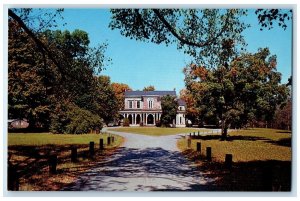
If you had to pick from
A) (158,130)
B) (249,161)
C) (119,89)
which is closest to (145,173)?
(119,89)

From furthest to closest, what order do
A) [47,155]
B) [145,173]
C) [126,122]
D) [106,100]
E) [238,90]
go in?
[238,90]
[126,122]
[47,155]
[106,100]
[145,173]

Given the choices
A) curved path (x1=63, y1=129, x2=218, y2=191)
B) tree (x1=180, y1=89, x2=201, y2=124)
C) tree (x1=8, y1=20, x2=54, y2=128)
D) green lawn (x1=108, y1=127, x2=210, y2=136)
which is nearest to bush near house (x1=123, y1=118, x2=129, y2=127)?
green lawn (x1=108, y1=127, x2=210, y2=136)

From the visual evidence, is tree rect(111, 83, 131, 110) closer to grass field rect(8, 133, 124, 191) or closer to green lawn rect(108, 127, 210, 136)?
green lawn rect(108, 127, 210, 136)

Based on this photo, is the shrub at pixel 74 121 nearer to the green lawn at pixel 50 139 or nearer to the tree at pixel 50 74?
the tree at pixel 50 74

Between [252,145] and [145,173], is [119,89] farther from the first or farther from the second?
[252,145]

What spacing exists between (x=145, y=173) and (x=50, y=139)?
11.3 ft

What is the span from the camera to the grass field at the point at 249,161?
291 inches

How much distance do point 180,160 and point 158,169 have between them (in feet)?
5.20

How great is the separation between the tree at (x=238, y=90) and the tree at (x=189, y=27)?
0.54 meters

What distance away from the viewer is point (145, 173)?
849 cm

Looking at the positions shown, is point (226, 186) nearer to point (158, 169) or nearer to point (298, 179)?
point (298, 179)

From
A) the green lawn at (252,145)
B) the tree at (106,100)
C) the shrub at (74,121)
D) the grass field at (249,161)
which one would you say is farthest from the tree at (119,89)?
the green lawn at (252,145)

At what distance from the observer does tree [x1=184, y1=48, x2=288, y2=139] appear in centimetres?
925

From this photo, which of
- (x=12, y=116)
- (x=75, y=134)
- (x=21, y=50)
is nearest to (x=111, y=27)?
(x=21, y=50)
